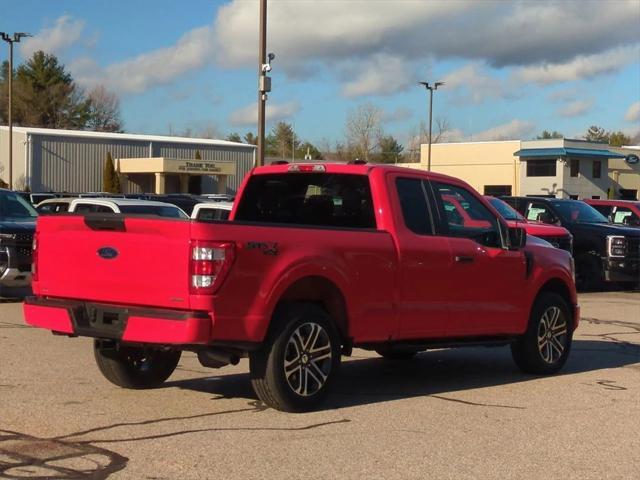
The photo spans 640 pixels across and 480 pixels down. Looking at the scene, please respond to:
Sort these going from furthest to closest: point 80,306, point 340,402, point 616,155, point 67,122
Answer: point 67,122 < point 616,155 < point 340,402 < point 80,306

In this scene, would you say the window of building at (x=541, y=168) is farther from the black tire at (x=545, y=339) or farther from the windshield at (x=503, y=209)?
the black tire at (x=545, y=339)

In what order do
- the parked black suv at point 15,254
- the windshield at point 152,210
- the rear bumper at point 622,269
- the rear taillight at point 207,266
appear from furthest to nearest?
1. the rear bumper at point 622,269
2. the windshield at point 152,210
3. the parked black suv at point 15,254
4. the rear taillight at point 207,266

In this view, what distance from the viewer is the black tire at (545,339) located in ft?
31.7

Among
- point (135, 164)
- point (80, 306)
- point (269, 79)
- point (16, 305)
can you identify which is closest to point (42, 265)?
point (80, 306)

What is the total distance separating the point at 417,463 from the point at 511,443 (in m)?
0.97

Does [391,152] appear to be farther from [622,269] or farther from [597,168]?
[622,269]

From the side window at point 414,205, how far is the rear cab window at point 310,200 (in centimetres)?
29

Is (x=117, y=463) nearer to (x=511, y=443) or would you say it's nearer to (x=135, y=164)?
(x=511, y=443)

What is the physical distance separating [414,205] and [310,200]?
0.99 m

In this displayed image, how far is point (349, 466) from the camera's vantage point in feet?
19.7

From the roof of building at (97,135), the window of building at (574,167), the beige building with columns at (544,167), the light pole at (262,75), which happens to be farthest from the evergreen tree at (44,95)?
the light pole at (262,75)

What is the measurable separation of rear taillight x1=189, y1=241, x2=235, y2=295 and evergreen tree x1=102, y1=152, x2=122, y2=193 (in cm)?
5503

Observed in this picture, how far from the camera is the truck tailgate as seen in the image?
687cm

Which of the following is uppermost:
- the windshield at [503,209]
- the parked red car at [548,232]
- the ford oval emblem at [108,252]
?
the windshield at [503,209]
